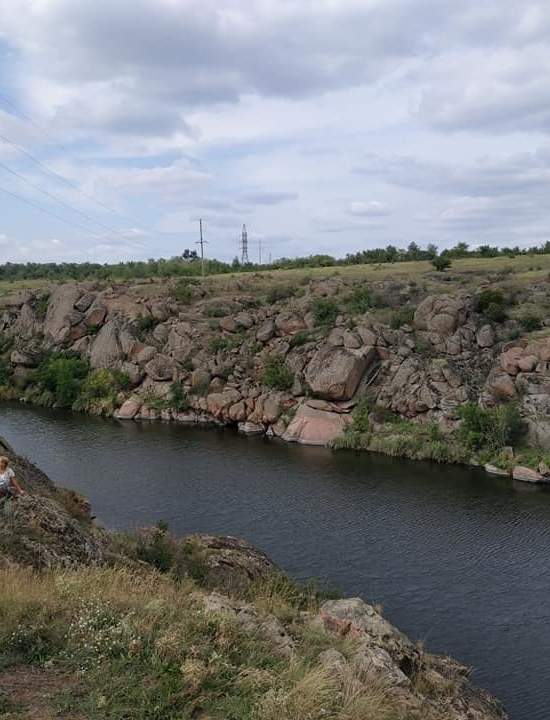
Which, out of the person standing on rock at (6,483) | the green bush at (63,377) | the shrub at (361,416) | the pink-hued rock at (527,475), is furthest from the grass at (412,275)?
the person standing on rock at (6,483)

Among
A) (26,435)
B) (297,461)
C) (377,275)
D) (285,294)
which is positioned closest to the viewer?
(297,461)

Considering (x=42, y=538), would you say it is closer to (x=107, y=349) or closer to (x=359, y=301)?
(x=359, y=301)

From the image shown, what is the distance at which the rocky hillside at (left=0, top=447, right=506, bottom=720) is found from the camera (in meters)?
6.80

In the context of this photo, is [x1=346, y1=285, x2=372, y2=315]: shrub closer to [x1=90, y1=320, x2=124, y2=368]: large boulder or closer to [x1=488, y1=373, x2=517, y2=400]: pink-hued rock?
[x1=488, y1=373, x2=517, y2=400]: pink-hued rock

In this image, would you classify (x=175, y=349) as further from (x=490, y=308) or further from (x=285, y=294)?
(x=490, y=308)

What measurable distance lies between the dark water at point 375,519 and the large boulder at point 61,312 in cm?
1758

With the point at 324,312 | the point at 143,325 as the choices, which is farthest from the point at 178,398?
the point at 324,312

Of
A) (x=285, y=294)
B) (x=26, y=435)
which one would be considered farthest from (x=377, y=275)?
(x=26, y=435)

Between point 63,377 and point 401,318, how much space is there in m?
27.1

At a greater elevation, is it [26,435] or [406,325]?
[406,325]

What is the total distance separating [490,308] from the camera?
4581 centimetres

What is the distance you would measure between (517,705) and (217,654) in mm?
→ 10633

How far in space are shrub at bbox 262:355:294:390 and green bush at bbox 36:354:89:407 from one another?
16.4 m

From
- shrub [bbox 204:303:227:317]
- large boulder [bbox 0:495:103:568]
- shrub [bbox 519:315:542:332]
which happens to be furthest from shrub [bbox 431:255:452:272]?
large boulder [bbox 0:495:103:568]
